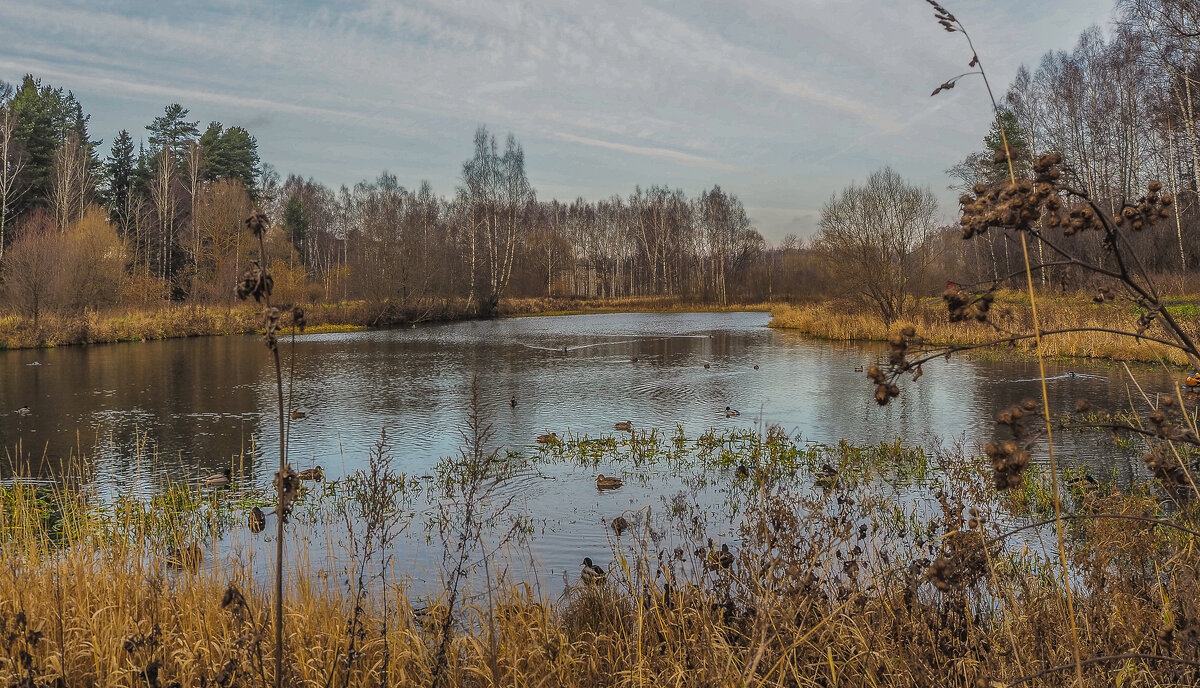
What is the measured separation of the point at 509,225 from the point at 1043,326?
35.2m

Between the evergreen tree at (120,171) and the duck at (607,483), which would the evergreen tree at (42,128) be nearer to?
the evergreen tree at (120,171)

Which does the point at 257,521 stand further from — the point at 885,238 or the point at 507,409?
the point at 885,238

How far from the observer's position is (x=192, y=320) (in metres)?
30.8

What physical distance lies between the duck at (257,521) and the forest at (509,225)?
6113 mm

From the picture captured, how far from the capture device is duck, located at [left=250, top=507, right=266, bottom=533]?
6.00m

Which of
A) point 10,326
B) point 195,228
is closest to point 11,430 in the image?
point 10,326

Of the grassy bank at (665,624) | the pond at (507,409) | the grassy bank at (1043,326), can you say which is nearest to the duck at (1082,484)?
the pond at (507,409)

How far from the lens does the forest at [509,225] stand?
78.9 feet

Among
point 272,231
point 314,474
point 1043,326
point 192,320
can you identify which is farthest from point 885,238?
point 272,231

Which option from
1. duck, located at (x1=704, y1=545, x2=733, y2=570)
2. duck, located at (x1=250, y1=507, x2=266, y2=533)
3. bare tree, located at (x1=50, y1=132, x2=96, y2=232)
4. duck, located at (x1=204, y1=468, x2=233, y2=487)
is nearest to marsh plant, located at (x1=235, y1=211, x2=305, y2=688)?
duck, located at (x1=704, y1=545, x2=733, y2=570)

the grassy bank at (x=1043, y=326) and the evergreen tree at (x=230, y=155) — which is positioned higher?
the evergreen tree at (x=230, y=155)

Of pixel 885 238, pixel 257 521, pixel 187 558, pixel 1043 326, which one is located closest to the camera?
pixel 187 558

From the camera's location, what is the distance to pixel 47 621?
3.69 m

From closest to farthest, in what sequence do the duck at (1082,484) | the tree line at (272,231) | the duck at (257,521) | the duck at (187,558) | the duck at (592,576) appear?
the duck at (187,558) → the duck at (592,576) → the duck at (257,521) → the duck at (1082,484) → the tree line at (272,231)
